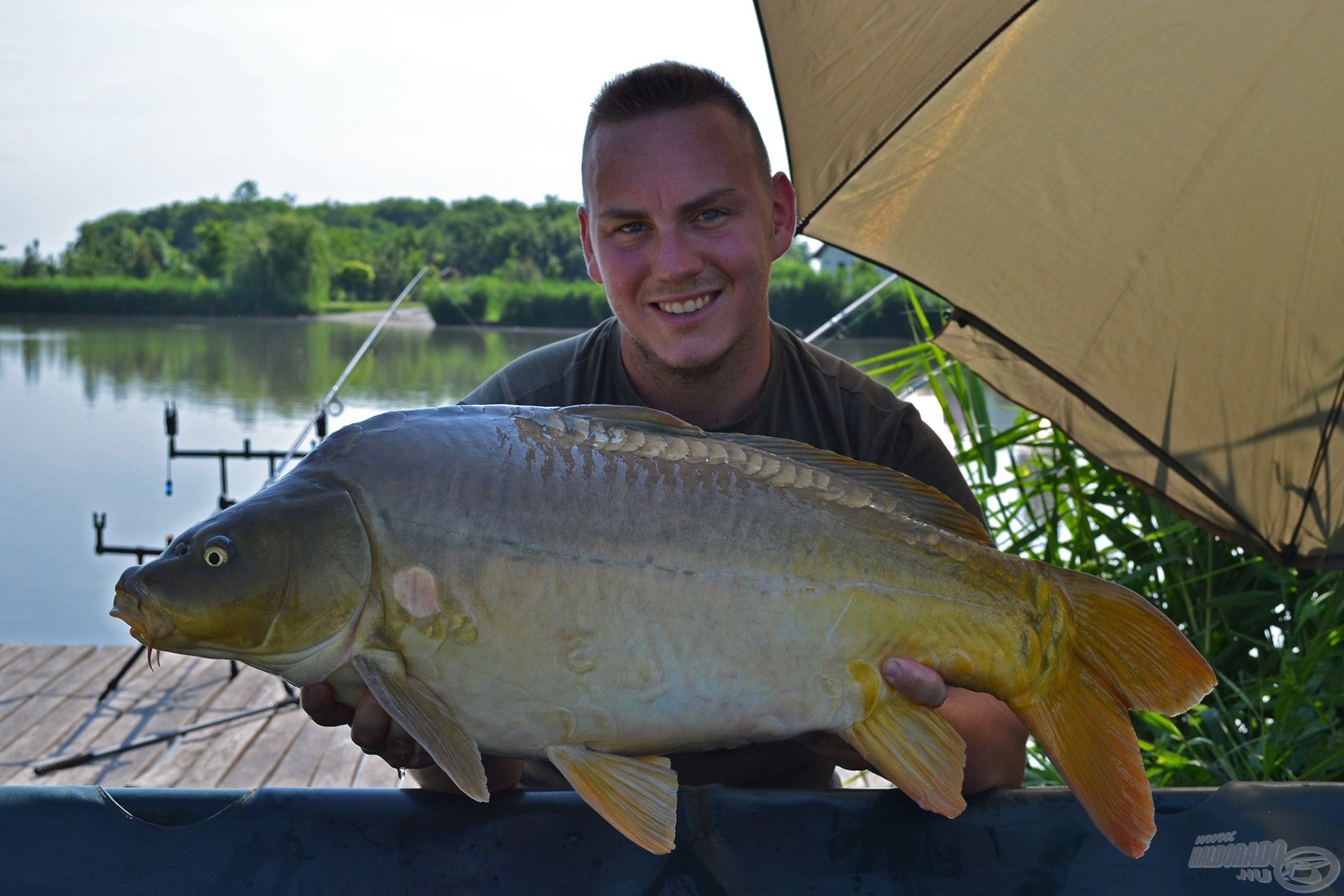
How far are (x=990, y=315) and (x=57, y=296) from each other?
81.2ft

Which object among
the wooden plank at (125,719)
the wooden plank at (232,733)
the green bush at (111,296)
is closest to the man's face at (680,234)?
the wooden plank at (232,733)

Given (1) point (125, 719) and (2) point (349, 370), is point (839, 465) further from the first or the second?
(2) point (349, 370)

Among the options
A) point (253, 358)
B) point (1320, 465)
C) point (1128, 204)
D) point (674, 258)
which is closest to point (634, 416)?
point (674, 258)

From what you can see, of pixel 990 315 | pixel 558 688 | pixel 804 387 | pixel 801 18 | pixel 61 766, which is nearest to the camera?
pixel 558 688

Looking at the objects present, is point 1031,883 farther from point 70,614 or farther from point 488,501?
point 70,614

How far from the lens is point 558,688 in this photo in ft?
3.52

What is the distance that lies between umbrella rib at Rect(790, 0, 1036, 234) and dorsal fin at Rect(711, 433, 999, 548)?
2.69 ft

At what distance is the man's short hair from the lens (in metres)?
1.79

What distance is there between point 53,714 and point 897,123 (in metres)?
3.70

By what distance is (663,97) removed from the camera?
5.88 feet

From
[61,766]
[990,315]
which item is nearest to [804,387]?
[990,315]

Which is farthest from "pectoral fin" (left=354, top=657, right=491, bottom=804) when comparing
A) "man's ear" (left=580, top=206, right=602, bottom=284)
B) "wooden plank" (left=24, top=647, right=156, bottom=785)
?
"wooden plank" (left=24, top=647, right=156, bottom=785)

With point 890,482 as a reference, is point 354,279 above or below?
above

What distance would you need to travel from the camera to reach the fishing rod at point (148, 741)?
11.0ft
